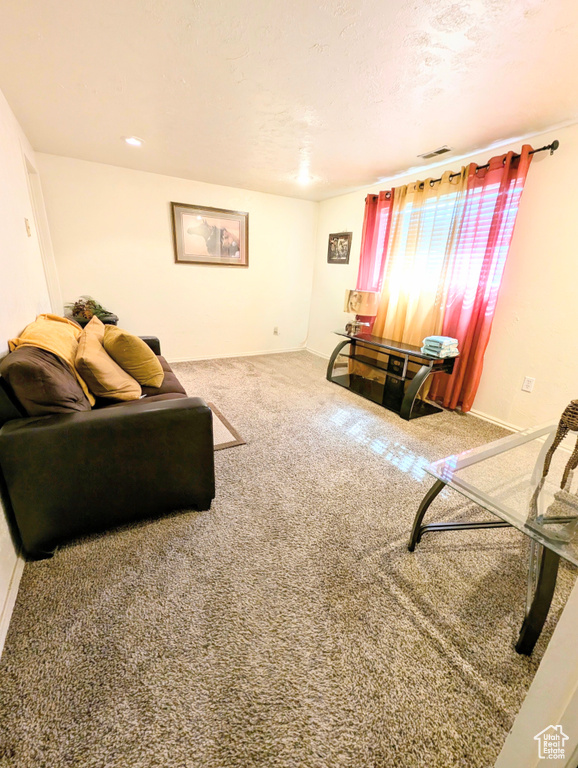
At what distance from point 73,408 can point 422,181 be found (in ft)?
11.2

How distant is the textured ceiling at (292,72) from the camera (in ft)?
4.14

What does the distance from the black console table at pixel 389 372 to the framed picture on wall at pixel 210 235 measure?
72.9 inches

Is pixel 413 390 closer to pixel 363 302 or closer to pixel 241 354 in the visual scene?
pixel 363 302

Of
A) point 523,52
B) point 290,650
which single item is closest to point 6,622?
point 290,650

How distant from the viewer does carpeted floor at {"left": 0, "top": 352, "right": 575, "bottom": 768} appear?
81 cm

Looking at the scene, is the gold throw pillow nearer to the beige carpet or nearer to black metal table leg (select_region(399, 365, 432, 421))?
the beige carpet

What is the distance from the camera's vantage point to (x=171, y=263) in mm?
Answer: 3779

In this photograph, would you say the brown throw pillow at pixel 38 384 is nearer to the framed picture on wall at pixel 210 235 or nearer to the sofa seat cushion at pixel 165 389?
the sofa seat cushion at pixel 165 389

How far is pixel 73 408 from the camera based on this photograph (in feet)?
4.32

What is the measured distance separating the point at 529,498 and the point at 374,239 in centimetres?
318

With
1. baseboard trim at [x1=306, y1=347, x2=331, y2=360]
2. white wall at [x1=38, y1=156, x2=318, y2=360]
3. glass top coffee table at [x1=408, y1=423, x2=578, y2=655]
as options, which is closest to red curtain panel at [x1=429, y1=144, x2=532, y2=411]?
glass top coffee table at [x1=408, y1=423, x2=578, y2=655]

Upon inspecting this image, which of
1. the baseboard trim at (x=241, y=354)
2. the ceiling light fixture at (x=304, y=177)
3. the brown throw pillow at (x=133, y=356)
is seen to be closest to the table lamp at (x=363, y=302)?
the ceiling light fixture at (x=304, y=177)

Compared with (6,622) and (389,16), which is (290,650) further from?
(389,16)

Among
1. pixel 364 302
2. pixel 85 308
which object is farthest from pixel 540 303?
pixel 85 308
